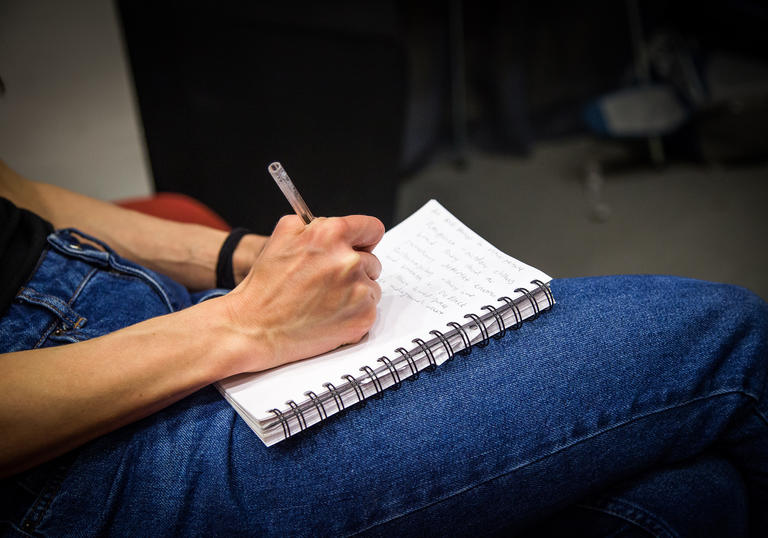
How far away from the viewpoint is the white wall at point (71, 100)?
133cm

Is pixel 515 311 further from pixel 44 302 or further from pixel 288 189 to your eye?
pixel 44 302

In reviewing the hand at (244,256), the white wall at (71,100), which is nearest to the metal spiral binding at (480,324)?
the hand at (244,256)

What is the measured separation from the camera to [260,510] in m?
0.56

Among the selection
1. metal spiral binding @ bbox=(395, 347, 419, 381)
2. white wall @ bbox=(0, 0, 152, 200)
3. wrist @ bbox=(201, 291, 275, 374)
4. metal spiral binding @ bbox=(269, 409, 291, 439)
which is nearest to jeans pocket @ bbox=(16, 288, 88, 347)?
wrist @ bbox=(201, 291, 275, 374)

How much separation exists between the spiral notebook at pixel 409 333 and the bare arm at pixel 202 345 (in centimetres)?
3

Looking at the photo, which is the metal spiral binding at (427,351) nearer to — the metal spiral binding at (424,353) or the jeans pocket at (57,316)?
the metal spiral binding at (424,353)

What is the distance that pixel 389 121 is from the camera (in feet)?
4.91

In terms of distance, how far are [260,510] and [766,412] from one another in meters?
0.56

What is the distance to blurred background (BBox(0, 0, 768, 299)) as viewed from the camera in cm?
133

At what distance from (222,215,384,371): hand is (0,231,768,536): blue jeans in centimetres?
8

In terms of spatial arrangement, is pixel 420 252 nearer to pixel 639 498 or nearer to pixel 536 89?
pixel 639 498

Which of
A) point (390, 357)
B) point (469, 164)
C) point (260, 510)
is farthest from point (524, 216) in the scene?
point (260, 510)

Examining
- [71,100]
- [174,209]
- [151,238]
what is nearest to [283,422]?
[151,238]

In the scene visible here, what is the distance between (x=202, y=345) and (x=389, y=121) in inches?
40.6
